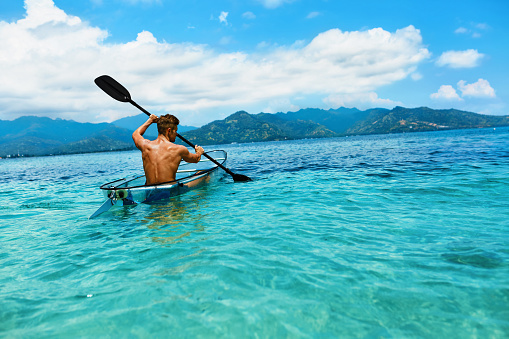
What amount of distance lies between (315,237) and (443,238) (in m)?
2.53

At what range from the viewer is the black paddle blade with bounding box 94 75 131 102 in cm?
1264

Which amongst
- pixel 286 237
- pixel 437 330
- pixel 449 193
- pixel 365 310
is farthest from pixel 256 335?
pixel 449 193

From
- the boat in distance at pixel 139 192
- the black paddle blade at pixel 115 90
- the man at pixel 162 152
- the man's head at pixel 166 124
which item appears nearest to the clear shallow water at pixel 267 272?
the boat in distance at pixel 139 192

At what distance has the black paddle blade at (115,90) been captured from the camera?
41.5 feet

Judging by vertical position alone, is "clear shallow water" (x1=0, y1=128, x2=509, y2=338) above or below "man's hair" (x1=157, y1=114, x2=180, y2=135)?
below

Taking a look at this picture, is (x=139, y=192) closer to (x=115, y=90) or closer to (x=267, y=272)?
(x=267, y=272)

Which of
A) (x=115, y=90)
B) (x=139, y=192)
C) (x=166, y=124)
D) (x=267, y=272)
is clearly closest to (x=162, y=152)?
(x=166, y=124)

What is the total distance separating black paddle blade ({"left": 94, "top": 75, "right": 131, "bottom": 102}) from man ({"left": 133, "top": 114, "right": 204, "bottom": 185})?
432 centimetres

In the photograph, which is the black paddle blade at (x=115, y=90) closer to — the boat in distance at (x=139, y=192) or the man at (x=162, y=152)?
the man at (x=162, y=152)

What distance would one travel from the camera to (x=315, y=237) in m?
5.85

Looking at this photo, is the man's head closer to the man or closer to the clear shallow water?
the man

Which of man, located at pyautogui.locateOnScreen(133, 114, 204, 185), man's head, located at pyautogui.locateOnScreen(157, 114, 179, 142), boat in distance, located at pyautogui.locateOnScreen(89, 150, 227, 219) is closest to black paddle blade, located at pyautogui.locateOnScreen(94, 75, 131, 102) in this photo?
man, located at pyautogui.locateOnScreen(133, 114, 204, 185)

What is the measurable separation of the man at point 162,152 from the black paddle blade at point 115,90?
4.32 m

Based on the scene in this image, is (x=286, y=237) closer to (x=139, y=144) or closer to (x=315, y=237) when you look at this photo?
(x=315, y=237)
